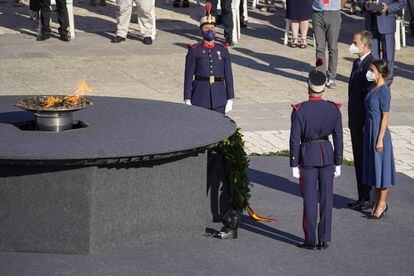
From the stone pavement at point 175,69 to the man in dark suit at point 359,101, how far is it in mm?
2140

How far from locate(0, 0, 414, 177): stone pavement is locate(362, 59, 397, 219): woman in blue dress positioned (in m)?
2.55

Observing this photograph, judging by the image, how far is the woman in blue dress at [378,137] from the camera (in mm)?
11812

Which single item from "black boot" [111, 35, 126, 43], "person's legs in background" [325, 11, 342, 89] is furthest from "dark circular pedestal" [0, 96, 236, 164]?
"black boot" [111, 35, 126, 43]

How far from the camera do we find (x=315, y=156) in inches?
428

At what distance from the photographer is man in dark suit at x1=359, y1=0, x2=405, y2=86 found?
18797 millimetres

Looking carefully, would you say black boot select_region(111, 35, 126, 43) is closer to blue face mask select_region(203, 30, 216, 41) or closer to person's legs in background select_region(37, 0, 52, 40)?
person's legs in background select_region(37, 0, 52, 40)

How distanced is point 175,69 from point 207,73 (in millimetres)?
6412

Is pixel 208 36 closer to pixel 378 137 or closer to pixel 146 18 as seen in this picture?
pixel 378 137

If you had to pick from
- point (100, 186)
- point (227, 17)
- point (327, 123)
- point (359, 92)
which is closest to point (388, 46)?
point (227, 17)

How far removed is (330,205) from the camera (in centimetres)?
1095

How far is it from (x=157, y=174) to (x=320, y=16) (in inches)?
371

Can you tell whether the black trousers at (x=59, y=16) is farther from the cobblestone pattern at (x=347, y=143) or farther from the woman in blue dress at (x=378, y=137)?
the woman in blue dress at (x=378, y=137)

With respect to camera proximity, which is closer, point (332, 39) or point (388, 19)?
point (388, 19)

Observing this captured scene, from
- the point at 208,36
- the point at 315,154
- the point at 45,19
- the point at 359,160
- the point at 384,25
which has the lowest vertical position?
the point at 45,19
